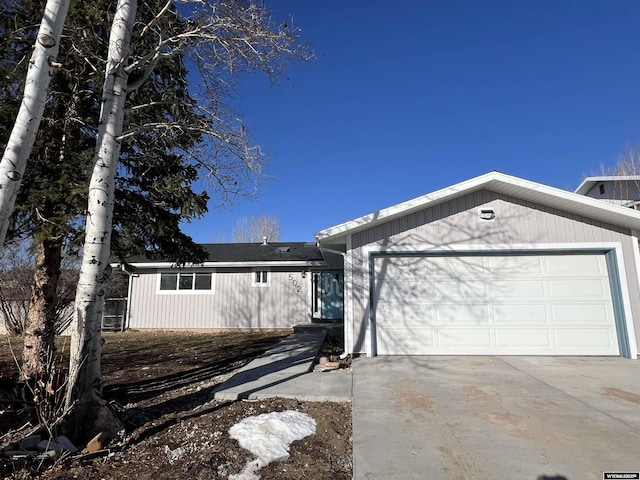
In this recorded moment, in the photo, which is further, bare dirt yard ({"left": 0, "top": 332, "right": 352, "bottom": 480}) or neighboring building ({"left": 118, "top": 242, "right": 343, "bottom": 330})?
neighboring building ({"left": 118, "top": 242, "right": 343, "bottom": 330})

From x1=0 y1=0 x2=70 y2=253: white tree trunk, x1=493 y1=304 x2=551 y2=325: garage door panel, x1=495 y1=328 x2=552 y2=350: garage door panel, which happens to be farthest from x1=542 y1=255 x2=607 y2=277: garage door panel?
x1=0 y1=0 x2=70 y2=253: white tree trunk

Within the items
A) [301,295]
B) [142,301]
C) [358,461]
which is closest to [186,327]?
[142,301]

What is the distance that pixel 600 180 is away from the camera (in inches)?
747

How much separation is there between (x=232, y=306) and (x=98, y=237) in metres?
10.6

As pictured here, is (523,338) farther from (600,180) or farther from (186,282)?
(600,180)

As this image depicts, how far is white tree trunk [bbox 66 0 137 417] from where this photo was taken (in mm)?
3830

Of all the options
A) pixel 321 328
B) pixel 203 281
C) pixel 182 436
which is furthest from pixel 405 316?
pixel 203 281

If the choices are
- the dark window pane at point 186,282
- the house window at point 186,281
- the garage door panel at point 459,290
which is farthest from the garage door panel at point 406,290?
the dark window pane at point 186,282

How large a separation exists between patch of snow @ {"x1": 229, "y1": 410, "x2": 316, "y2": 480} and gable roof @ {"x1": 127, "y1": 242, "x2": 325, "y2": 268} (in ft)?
32.1

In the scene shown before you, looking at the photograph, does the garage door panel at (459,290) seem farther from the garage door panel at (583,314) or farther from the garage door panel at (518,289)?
the garage door panel at (583,314)

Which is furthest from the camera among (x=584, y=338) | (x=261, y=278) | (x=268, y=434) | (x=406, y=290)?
(x=261, y=278)

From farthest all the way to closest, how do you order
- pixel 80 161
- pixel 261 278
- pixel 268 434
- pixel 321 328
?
pixel 261 278
pixel 321 328
pixel 80 161
pixel 268 434

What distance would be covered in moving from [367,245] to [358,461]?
547 centimetres

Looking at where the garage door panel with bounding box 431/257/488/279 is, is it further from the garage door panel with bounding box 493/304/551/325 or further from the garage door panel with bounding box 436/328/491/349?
the garage door panel with bounding box 436/328/491/349
